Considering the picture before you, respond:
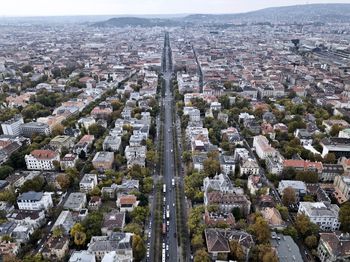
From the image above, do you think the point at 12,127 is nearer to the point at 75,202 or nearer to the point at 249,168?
the point at 75,202

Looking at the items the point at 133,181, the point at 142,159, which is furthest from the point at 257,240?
the point at 142,159

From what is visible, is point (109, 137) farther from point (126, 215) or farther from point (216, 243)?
point (216, 243)

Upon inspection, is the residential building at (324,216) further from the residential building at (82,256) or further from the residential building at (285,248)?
the residential building at (82,256)

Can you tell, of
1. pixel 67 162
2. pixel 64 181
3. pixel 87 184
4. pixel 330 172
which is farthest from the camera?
pixel 67 162

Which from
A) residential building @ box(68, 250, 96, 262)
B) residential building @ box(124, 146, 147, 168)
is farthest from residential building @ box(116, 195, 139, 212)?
residential building @ box(124, 146, 147, 168)

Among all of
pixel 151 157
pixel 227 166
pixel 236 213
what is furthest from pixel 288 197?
pixel 151 157

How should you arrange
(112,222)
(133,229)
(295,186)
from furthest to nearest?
(295,186) → (112,222) → (133,229)

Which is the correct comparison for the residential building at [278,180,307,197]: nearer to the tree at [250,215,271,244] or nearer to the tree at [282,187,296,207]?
the tree at [282,187,296,207]

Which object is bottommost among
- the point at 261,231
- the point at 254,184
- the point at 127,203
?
the point at 254,184
